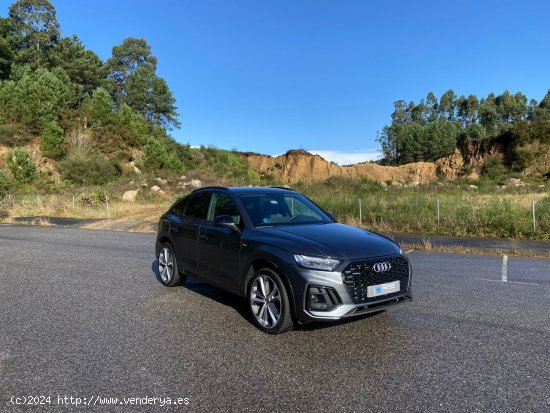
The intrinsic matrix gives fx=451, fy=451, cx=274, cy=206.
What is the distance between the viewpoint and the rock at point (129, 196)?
32681mm

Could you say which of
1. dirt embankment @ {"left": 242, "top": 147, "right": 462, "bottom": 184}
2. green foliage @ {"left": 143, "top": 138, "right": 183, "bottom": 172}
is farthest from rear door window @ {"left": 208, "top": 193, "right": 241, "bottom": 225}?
dirt embankment @ {"left": 242, "top": 147, "right": 462, "bottom": 184}

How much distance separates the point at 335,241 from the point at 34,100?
1936 inches

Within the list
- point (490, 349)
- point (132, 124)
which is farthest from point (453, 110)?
point (490, 349)

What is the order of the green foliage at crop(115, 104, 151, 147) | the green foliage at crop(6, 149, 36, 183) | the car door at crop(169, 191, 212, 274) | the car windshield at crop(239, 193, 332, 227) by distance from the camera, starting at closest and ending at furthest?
1. the car windshield at crop(239, 193, 332, 227)
2. the car door at crop(169, 191, 212, 274)
3. the green foliage at crop(6, 149, 36, 183)
4. the green foliage at crop(115, 104, 151, 147)

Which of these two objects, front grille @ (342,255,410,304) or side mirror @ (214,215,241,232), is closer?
front grille @ (342,255,410,304)

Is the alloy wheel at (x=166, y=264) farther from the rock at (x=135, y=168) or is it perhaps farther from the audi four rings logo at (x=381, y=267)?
the rock at (x=135, y=168)

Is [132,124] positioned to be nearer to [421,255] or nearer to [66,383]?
[421,255]

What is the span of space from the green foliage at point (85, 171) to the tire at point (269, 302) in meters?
39.5

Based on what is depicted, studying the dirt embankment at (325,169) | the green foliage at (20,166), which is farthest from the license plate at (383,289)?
the dirt embankment at (325,169)

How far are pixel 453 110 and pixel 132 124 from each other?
90175mm

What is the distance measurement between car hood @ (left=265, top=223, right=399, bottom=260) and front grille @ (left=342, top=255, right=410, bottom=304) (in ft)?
0.28

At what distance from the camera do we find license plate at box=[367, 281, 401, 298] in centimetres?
461

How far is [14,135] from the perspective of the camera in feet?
Answer: 144

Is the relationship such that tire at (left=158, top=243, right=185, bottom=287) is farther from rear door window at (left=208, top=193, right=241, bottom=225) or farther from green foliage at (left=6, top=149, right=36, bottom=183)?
green foliage at (left=6, top=149, right=36, bottom=183)
